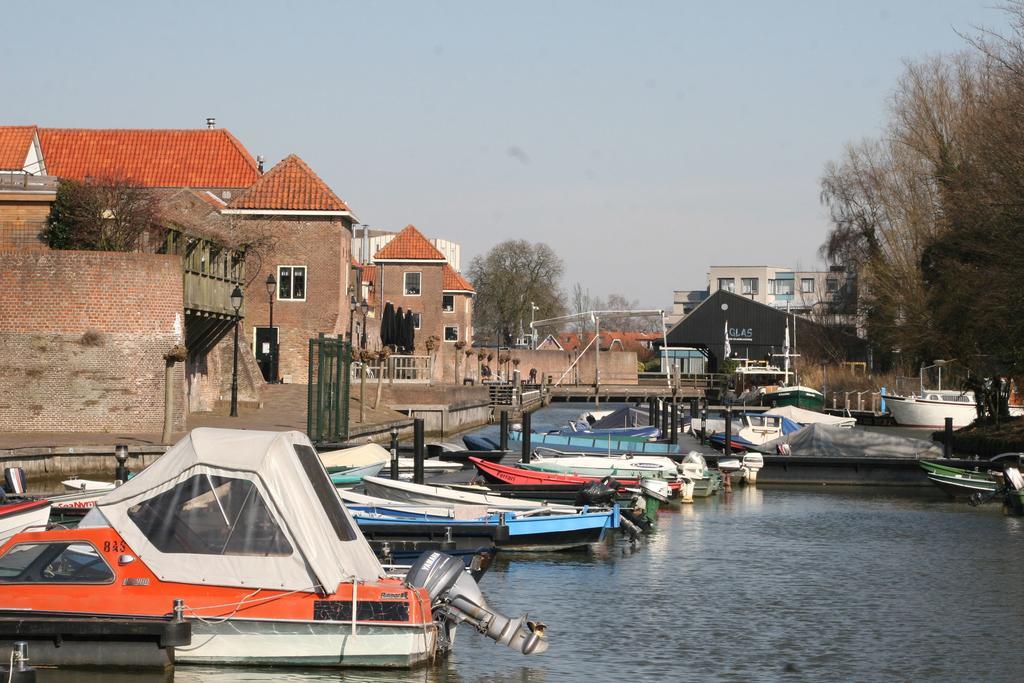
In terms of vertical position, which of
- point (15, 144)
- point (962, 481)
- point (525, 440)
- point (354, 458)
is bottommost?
point (962, 481)

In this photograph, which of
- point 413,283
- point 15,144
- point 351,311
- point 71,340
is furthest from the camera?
point 413,283

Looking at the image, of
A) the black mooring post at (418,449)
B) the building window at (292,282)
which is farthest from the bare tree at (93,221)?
the building window at (292,282)

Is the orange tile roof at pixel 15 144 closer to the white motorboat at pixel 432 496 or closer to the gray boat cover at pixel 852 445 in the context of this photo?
the gray boat cover at pixel 852 445

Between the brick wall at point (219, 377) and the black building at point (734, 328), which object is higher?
the black building at point (734, 328)

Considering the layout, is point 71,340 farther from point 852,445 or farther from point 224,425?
point 852,445

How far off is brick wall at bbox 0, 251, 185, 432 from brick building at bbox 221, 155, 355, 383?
92.2 ft

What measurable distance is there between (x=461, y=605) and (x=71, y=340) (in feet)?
78.1

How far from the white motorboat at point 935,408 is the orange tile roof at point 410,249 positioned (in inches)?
1524

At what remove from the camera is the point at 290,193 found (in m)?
65.1

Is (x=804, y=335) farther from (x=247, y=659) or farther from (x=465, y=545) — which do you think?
(x=247, y=659)

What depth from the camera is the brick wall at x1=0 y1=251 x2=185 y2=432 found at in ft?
115

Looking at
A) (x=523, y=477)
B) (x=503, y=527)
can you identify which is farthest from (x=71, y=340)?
(x=503, y=527)

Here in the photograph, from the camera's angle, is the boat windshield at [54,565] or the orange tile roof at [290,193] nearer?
the boat windshield at [54,565]

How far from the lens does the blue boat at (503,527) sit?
21.4 meters
